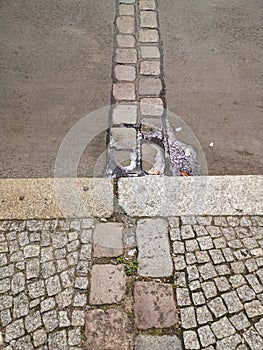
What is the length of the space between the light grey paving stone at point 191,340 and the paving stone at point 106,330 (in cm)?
44

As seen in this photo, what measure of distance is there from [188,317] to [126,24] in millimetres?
4448

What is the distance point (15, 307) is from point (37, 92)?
276 cm

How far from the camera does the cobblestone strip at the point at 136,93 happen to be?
14.4 feet

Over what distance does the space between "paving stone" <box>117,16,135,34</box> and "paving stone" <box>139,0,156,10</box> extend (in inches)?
14.3

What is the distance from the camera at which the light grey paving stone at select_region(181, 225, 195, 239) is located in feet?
12.2

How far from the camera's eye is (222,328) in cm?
319

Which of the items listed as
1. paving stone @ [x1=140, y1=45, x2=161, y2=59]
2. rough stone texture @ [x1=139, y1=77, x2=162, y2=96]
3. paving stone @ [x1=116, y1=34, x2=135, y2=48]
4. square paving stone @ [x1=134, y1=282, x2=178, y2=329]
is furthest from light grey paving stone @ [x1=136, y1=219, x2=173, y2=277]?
paving stone @ [x1=116, y1=34, x2=135, y2=48]

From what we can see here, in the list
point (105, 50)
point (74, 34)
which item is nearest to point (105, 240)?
point (105, 50)

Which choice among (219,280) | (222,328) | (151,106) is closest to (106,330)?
(222,328)

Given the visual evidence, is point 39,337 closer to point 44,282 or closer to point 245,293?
point 44,282

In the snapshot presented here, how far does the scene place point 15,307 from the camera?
3277mm

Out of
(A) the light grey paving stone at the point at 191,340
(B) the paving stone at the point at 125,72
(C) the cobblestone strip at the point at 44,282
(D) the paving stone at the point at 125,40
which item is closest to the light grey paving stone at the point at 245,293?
(A) the light grey paving stone at the point at 191,340

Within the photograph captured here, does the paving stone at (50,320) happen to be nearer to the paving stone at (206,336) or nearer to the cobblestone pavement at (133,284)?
the cobblestone pavement at (133,284)

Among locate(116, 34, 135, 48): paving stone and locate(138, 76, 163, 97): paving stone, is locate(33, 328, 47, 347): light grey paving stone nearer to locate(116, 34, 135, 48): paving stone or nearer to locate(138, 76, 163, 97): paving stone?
locate(138, 76, 163, 97): paving stone
